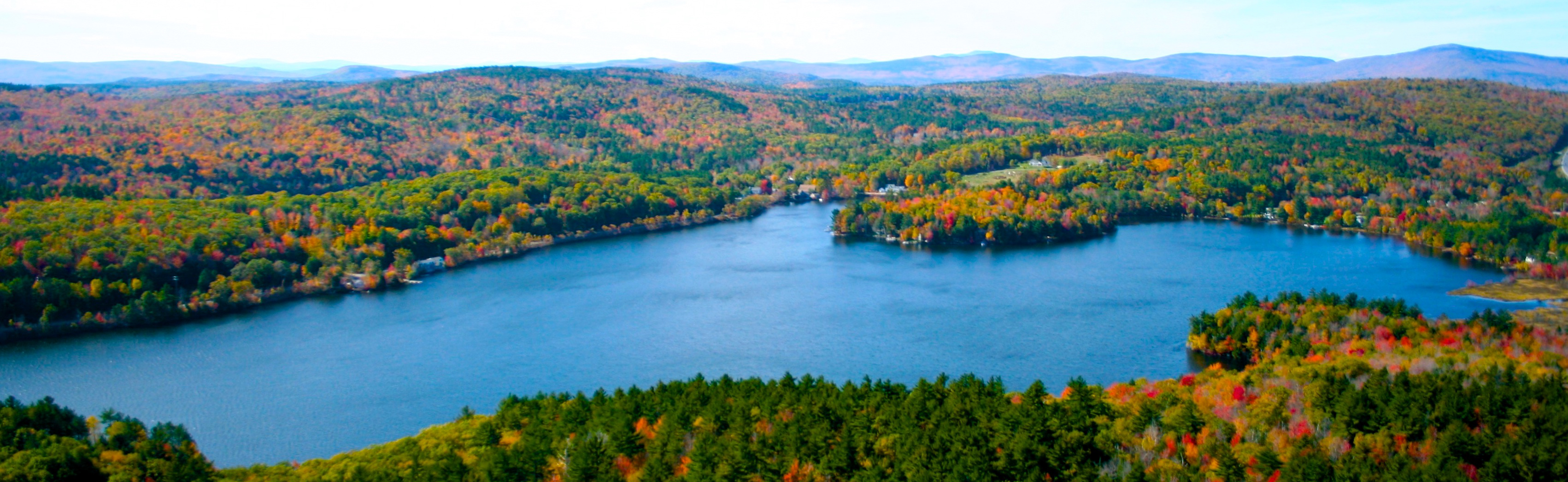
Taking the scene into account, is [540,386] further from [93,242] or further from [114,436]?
[93,242]

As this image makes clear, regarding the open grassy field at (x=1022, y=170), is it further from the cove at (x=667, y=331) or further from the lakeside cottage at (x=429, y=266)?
the lakeside cottage at (x=429, y=266)

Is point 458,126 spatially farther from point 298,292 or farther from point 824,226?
point 298,292

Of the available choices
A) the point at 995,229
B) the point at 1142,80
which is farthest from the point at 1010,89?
the point at 995,229

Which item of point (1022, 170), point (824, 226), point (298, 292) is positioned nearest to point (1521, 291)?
point (824, 226)

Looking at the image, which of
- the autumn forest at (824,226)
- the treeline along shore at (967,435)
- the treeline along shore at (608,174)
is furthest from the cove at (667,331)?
the treeline along shore at (967,435)

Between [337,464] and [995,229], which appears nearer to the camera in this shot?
[337,464]

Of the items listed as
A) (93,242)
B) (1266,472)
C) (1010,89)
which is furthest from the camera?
(1010,89)

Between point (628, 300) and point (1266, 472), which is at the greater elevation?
point (1266, 472)

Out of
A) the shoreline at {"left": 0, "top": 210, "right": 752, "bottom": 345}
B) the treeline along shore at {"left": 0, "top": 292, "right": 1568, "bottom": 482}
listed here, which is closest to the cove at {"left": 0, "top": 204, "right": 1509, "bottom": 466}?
the shoreline at {"left": 0, "top": 210, "right": 752, "bottom": 345}
